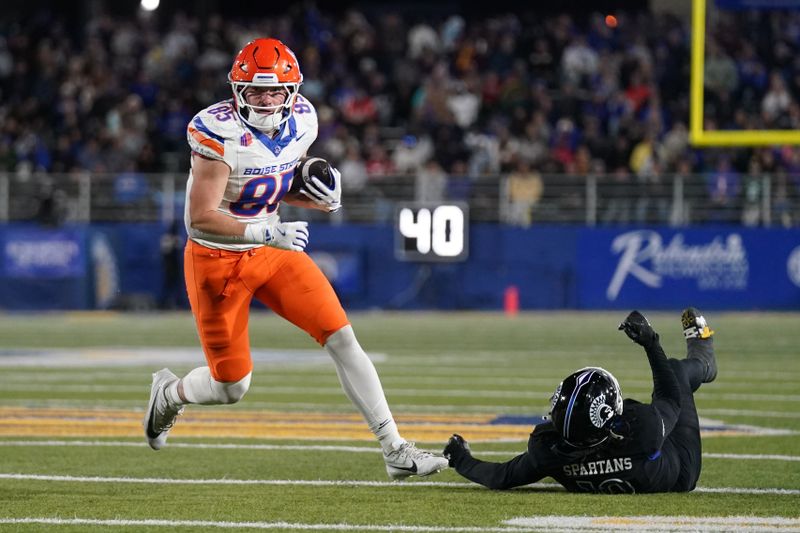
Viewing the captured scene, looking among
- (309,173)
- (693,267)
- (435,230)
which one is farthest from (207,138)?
(693,267)

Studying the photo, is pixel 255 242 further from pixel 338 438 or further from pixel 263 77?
pixel 338 438

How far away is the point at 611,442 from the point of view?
197 inches

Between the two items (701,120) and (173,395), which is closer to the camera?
(173,395)

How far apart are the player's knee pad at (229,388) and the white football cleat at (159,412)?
0.90 ft

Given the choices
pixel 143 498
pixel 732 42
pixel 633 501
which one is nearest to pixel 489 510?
pixel 633 501

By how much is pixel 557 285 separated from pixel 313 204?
42.0 ft

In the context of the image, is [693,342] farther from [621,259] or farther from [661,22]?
[661,22]

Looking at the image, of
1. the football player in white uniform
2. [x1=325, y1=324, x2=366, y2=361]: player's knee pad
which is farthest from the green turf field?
[x1=325, y1=324, x2=366, y2=361]: player's knee pad

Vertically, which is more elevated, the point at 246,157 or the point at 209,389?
the point at 246,157

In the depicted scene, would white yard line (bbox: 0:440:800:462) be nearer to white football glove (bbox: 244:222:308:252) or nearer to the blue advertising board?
white football glove (bbox: 244:222:308:252)

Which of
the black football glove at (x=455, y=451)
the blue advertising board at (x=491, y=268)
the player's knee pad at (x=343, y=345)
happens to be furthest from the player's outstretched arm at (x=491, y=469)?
the blue advertising board at (x=491, y=268)

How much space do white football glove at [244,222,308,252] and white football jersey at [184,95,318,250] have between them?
0.96ft

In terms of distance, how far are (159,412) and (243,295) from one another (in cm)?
73

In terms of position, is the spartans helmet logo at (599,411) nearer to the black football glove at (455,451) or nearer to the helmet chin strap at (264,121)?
the black football glove at (455,451)
